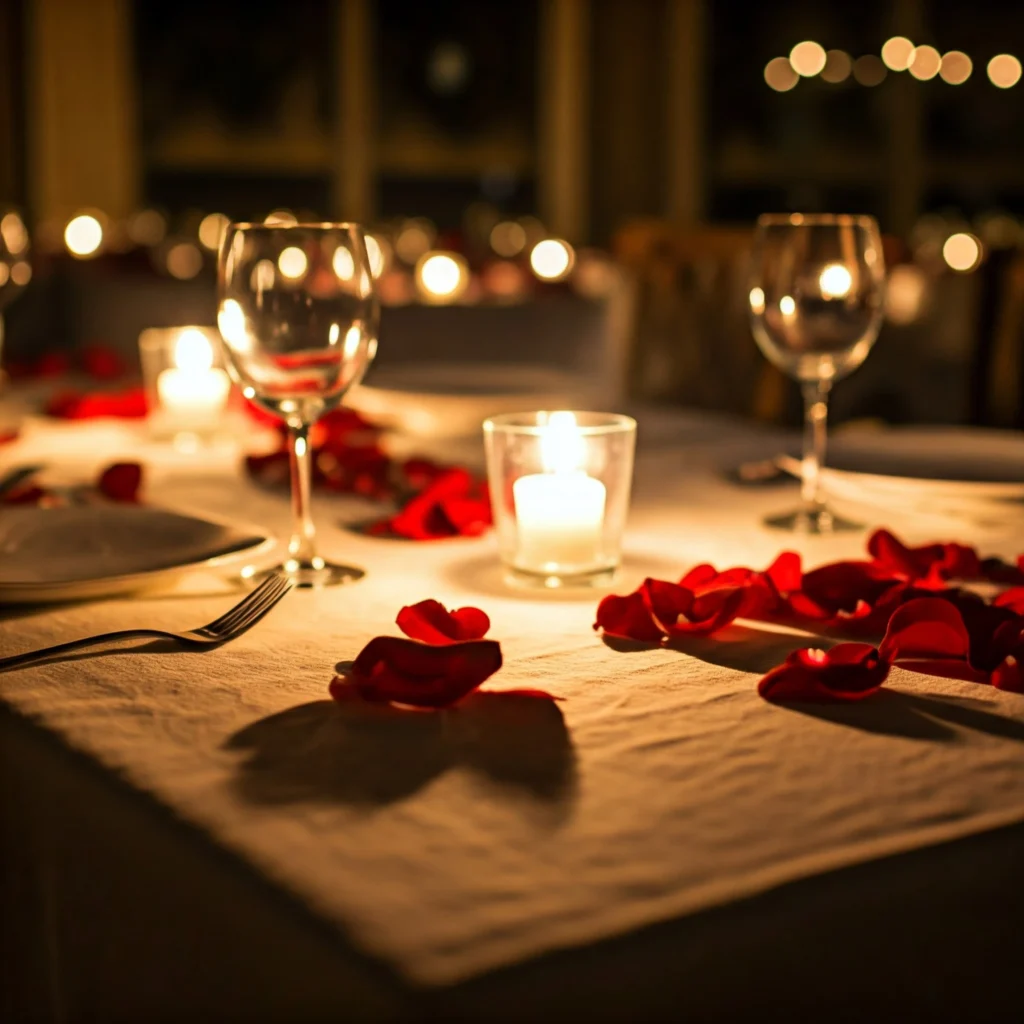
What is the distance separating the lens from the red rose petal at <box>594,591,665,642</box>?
72 cm

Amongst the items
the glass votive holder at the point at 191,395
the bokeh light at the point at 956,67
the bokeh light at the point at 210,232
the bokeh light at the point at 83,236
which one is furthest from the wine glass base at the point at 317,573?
the bokeh light at the point at 956,67

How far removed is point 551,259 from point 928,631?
125 inches

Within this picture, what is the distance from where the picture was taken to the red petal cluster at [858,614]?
628mm

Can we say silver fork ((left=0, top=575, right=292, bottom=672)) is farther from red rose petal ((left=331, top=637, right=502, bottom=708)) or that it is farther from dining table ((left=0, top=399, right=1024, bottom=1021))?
red rose petal ((left=331, top=637, right=502, bottom=708))

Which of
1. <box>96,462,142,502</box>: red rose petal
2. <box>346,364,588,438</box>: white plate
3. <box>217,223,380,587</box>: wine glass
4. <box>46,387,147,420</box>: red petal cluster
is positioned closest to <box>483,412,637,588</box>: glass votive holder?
<box>217,223,380,587</box>: wine glass

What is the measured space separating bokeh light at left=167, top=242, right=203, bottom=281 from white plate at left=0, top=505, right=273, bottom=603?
102 inches

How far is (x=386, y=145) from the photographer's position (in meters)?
5.43

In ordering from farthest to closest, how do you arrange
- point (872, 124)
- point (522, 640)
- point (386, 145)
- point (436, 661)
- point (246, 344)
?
point (872, 124) → point (386, 145) → point (246, 344) → point (522, 640) → point (436, 661)

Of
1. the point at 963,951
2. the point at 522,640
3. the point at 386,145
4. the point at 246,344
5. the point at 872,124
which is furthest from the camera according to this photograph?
the point at 872,124

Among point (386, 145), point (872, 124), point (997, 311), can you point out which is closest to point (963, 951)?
point (997, 311)

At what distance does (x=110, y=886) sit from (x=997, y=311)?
68.6 inches

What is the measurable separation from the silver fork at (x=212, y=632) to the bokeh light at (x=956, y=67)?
563 cm

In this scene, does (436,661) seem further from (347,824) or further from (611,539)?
(611,539)

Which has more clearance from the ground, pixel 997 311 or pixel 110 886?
pixel 997 311
